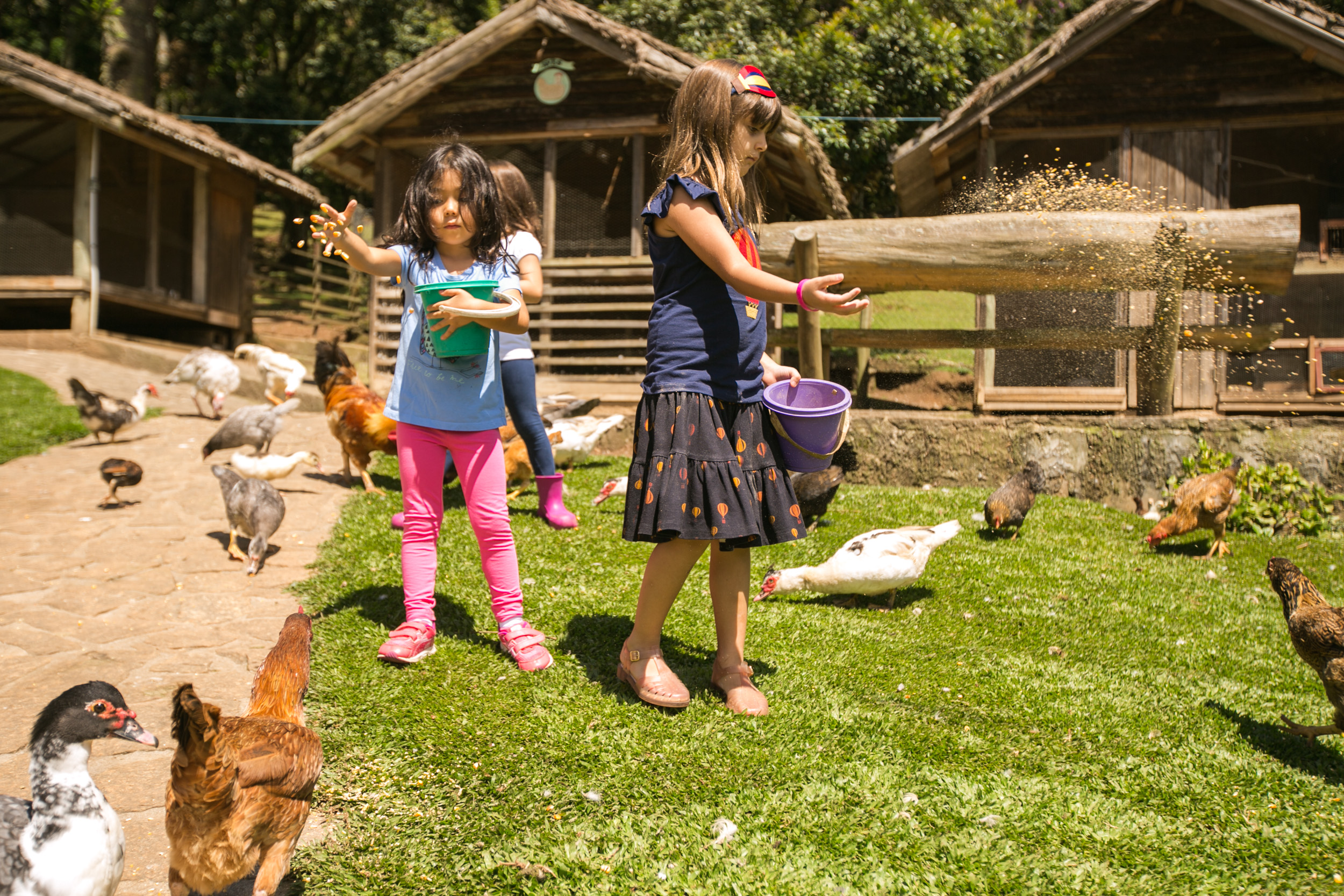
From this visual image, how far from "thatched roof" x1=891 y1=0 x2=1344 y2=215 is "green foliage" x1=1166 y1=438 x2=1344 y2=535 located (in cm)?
542

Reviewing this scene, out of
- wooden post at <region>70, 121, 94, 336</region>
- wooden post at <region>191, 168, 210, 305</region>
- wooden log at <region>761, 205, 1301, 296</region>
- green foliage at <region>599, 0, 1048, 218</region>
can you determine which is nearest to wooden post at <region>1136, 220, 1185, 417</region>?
wooden log at <region>761, 205, 1301, 296</region>

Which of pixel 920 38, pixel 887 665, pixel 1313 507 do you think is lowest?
pixel 887 665

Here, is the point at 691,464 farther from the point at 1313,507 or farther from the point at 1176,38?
the point at 1176,38

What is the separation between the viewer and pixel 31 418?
8.76 meters

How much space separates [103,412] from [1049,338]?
7813 mm

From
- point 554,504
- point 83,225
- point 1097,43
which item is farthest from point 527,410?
→ point 83,225

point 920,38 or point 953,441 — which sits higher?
point 920,38

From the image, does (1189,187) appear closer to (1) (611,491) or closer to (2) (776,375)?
(1) (611,491)

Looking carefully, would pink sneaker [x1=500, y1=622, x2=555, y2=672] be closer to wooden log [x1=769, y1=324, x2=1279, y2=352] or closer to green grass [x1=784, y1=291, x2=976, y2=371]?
wooden log [x1=769, y1=324, x2=1279, y2=352]

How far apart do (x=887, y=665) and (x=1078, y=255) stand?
4002mm

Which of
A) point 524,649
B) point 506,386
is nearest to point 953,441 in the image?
point 506,386

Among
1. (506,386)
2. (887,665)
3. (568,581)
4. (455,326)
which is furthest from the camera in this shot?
(506,386)

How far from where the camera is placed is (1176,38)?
10414mm

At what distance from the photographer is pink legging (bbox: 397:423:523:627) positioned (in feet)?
11.3
